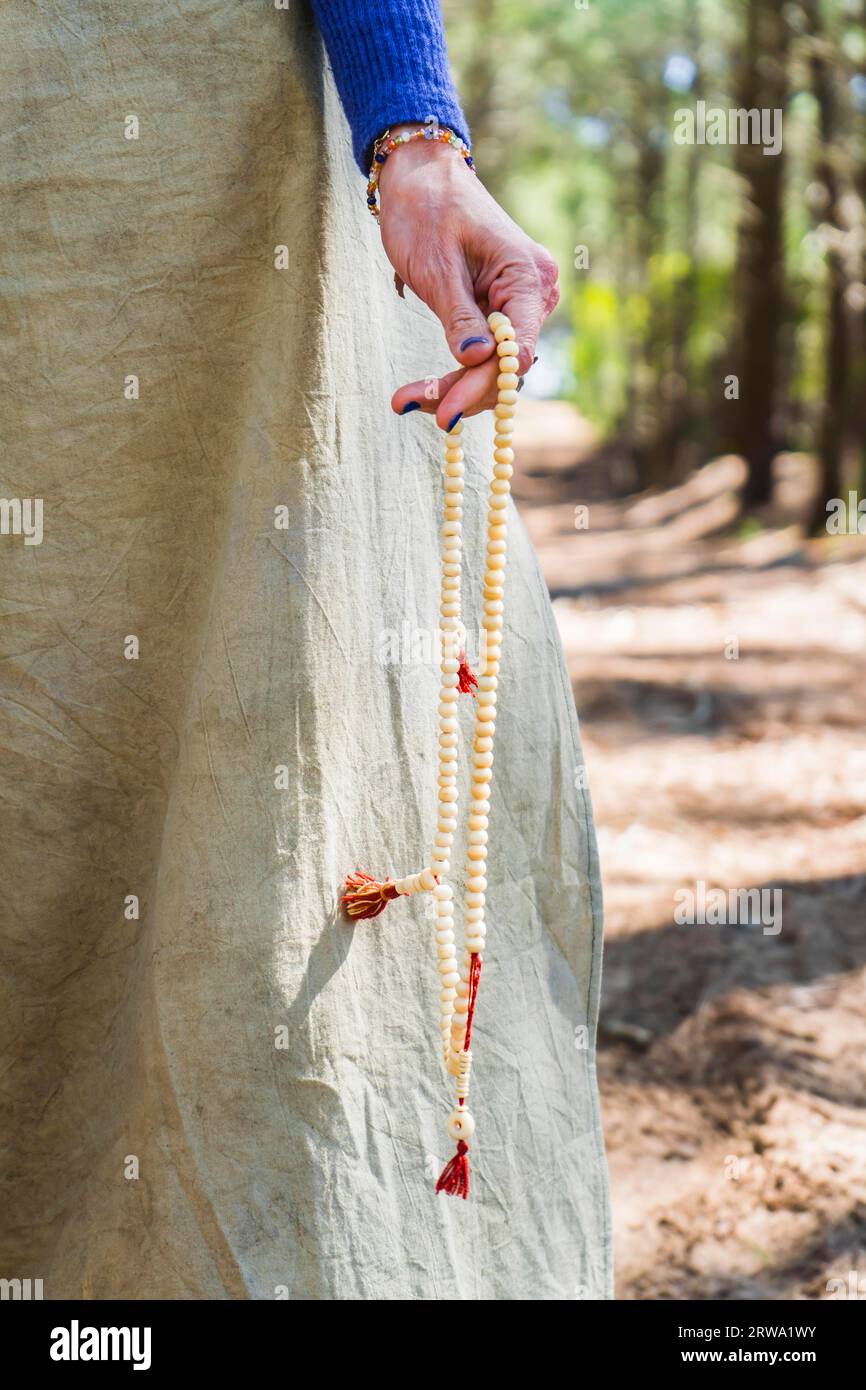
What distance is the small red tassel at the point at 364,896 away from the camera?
4.99 feet

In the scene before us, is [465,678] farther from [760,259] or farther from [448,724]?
[760,259]

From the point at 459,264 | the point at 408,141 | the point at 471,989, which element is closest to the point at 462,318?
the point at 459,264

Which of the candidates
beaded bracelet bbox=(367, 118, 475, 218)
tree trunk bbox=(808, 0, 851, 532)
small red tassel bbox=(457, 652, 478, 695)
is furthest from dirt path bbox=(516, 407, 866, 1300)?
tree trunk bbox=(808, 0, 851, 532)

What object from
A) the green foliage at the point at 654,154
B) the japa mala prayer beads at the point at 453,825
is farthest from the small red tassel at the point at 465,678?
the green foliage at the point at 654,154

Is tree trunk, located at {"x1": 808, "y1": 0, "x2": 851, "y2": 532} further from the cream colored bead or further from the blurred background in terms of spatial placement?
the cream colored bead

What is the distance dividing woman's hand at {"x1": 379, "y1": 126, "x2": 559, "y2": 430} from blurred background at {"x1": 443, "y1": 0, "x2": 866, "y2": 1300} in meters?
1.76

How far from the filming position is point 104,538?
5.03 ft

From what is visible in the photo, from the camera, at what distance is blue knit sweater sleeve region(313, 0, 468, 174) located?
136 cm

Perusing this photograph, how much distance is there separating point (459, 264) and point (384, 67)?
0.77 ft

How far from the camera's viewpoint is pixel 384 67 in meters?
1.37
